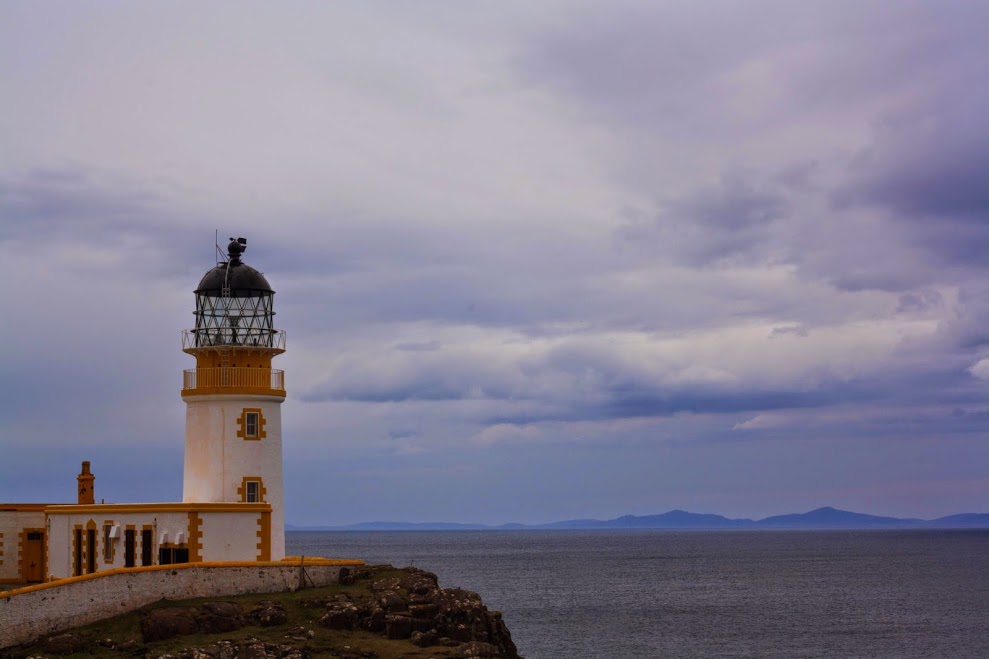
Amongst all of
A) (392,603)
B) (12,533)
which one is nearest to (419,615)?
(392,603)

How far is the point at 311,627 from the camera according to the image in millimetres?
34656

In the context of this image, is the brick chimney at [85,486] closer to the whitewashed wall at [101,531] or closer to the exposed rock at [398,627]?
the whitewashed wall at [101,531]

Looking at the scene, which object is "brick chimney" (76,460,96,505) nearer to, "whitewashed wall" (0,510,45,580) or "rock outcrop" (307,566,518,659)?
"whitewashed wall" (0,510,45,580)

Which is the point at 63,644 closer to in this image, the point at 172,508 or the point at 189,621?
the point at 189,621

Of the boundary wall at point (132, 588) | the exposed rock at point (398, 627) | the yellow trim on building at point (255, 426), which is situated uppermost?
the yellow trim on building at point (255, 426)

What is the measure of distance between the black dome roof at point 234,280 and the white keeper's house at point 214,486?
0.04 metres

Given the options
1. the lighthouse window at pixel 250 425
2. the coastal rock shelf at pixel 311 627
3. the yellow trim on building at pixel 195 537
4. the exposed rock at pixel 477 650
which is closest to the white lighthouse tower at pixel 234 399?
the lighthouse window at pixel 250 425

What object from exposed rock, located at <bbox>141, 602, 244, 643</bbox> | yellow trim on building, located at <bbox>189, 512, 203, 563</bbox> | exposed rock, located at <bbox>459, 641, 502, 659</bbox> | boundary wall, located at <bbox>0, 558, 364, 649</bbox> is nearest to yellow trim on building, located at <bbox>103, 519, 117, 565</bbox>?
yellow trim on building, located at <bbox>189, 512, 203, 563</bbox>

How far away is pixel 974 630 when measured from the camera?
7969 centimetres

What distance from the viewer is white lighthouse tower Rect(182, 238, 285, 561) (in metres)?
43.1

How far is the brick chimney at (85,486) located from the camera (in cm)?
4656

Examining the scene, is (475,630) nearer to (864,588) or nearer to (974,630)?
(974,630)

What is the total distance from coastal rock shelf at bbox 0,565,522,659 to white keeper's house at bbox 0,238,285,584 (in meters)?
4.09

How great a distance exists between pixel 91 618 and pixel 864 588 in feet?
318
